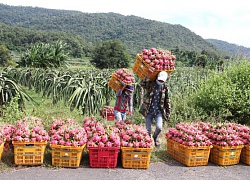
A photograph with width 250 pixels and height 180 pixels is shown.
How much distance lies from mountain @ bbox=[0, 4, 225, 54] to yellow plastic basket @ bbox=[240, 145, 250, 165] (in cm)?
6604

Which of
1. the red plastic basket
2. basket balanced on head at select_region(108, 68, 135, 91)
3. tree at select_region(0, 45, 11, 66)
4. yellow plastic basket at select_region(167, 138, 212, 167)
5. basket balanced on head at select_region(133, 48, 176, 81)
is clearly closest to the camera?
the red plastic basket

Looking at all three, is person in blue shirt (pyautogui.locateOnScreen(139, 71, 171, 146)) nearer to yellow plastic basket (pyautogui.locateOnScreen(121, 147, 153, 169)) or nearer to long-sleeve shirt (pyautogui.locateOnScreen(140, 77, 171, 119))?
long-sleeve shirt (pyautogui.locateOnScreen(140, 77, 171, 119))

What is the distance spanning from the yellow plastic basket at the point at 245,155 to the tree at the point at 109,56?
4625 centimetres

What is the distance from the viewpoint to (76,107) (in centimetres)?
823

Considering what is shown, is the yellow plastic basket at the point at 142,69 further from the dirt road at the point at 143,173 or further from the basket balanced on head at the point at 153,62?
the dirt road at the point at 143,173

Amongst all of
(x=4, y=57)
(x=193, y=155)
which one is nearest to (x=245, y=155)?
(x=193, y=155)

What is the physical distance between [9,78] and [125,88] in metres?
2.96

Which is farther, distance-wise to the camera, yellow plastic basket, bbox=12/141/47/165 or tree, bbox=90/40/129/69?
tree, bbox=90/40/129/69

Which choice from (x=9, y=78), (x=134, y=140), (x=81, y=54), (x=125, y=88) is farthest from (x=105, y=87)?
(x=81, y=54)

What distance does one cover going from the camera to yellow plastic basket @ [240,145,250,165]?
17.5 ft

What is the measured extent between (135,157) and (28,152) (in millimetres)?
1698

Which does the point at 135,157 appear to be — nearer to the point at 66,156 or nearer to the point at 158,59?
the point at 66,156

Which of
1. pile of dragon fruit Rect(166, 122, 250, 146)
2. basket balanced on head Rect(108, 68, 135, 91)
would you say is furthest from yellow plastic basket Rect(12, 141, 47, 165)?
basket balanced on head Rect(108, 68, 135, 91)

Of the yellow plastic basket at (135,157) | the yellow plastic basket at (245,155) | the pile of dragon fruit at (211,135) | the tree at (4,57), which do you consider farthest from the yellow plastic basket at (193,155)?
the tree at (4,57)
